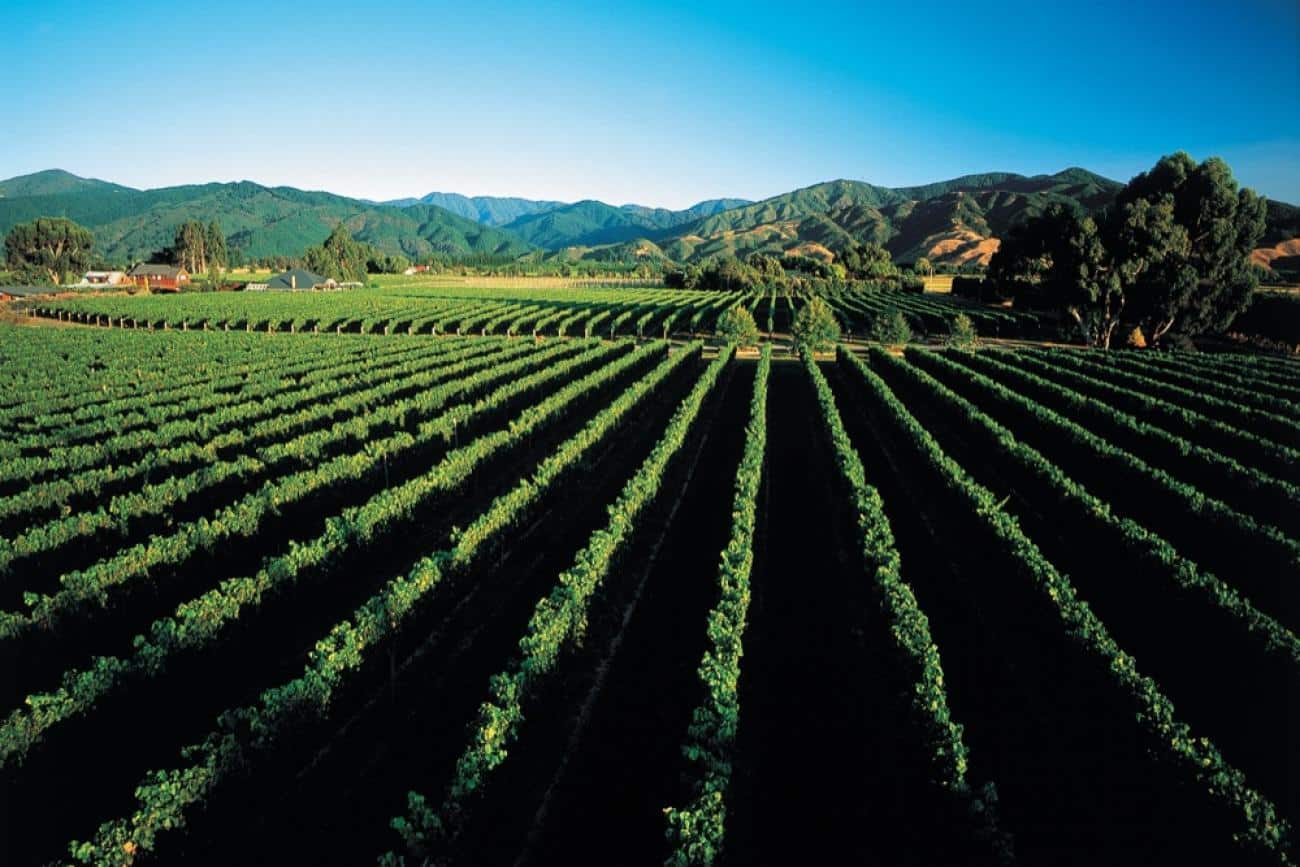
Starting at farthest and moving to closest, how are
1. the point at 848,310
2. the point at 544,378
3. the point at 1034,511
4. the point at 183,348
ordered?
the point at 848,310, the point at 183,348, the point at 544,378, the point at 1034,511

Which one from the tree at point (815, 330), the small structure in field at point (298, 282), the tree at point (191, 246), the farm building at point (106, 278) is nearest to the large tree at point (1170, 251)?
the tree at point (815, 330)

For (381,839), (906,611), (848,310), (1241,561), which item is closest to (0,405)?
(381,839)

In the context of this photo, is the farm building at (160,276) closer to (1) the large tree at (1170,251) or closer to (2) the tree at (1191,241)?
(1) the large tree at (1170,251)

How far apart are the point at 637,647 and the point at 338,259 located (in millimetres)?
141706

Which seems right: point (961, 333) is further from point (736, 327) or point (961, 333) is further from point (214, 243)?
point (214, 243)

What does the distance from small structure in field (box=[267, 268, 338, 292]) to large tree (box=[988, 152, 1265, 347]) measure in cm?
11400

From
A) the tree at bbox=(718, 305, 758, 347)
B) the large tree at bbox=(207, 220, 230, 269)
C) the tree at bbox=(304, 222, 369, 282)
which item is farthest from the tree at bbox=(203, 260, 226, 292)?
the tree at bbox=(718, 305, 758, 347)

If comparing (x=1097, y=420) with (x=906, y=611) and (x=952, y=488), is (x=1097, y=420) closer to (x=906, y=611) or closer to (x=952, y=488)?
(x=952, y=488)

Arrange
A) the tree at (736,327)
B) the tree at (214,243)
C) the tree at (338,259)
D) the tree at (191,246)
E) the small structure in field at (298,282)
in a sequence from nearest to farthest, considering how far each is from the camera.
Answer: the tree at (736,327) < the small structure in field at (298,282) < the tree at (338,259) < the tree at (214,243) < the tree at (191,246)

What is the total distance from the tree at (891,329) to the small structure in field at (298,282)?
3960 inches

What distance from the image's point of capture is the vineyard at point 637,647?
26.2ft

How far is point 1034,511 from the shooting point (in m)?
19.4

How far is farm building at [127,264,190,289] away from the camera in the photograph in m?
119

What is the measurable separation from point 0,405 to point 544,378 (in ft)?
73.3
